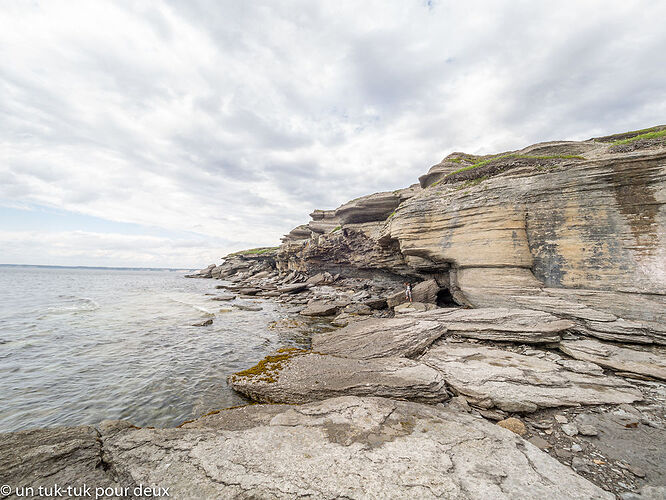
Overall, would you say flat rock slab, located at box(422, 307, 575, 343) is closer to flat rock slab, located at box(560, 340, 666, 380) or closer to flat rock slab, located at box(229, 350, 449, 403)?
flat rock slab, located at box(560, 340, 666, 380)

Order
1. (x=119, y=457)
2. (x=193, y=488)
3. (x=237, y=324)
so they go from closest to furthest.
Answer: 1. (x=193, y=488)
2. (x=119, y=457)
3. (x=237, y=324)

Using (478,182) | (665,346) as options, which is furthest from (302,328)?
(665,346)

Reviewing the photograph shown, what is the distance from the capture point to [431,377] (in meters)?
8.38

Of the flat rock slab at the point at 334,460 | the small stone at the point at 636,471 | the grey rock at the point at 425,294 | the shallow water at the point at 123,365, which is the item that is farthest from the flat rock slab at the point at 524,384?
the grey rock at the point at 425,294

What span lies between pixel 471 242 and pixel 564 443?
523 inches

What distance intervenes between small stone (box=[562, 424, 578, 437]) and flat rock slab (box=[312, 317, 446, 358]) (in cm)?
536

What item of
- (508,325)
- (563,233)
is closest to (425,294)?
(508,325)

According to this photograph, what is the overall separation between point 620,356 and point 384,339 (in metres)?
8.75

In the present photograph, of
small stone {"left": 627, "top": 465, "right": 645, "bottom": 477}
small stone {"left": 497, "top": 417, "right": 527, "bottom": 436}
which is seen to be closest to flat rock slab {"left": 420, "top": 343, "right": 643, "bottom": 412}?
small stone {"left": 497, "top": 417, "right": 527, "bottom": 436}

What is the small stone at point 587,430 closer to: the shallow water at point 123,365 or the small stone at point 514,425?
the small stone at point 514,425

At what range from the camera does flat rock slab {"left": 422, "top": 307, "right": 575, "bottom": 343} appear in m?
10.8

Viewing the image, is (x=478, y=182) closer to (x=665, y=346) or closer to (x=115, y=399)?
(x=665, y=346)

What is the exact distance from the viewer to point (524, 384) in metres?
7.73

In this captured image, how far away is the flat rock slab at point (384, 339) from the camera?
11.3m
